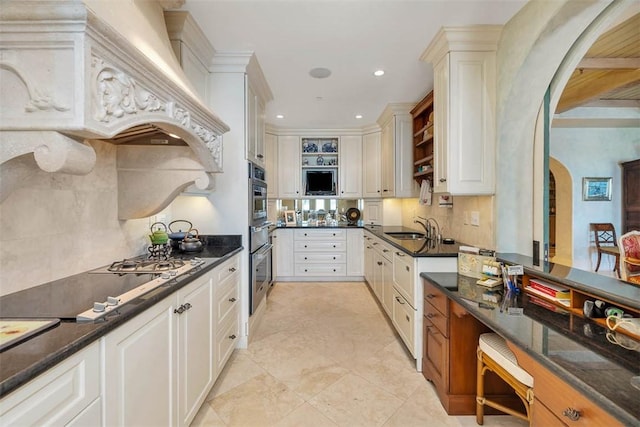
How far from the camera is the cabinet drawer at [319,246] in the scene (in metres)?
4.70

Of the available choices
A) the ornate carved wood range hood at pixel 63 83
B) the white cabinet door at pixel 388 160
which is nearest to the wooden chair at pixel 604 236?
the white cabinet door at pixel 388 160

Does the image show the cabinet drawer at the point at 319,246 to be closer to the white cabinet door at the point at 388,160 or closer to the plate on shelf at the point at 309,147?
the white cabinet door at the point at 388,160

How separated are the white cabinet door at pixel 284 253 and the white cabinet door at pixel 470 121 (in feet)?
9.97

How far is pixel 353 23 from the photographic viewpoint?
2.02 meters

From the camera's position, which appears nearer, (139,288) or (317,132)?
(139,288)

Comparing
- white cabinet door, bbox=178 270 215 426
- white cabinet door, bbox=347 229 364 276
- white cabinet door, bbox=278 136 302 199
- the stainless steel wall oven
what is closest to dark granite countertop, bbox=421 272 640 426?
white cabinet door, bbox=178 270 215 426

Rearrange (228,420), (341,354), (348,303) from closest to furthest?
(228,420), (341,354), (348,303)

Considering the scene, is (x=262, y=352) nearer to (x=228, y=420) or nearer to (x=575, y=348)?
(x=228, y=420)

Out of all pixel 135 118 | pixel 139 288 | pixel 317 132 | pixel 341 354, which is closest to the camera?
pixel 135 118

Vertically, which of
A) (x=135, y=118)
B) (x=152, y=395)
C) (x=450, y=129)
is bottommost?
(x=152, y=395)

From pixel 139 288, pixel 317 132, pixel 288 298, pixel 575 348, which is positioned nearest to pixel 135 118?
pixel 139 288

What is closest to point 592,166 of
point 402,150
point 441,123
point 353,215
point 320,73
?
point 441,123

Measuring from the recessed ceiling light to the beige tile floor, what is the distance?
2671 mm

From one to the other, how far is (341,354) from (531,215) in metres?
1.90
